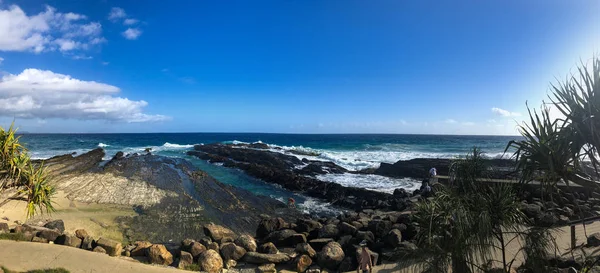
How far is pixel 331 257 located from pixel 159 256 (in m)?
4.81

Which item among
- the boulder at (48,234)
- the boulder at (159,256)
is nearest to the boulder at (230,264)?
the boulder at (159,256)

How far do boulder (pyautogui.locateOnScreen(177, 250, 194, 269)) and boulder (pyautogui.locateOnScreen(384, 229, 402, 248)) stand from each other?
18.9ft

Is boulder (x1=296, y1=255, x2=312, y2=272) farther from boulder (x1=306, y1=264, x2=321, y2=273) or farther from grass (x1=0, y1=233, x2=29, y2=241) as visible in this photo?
grass (x1=0, y1=233, x2=29, y2=241)

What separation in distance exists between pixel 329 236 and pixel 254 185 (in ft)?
47.1

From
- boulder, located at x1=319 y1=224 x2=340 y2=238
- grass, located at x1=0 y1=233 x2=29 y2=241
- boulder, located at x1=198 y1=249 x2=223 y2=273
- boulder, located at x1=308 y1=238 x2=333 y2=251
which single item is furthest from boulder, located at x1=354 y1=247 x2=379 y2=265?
grass, located at x1=0 y1=233 x2=29 y2=241

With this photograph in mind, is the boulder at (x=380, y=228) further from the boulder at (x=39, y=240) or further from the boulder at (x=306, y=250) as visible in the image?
the boulder at (x=39, y=240)

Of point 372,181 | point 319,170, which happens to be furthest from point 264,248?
point 319,170

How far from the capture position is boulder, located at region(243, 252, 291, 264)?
9.25 meters

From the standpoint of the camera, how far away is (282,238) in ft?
35.9

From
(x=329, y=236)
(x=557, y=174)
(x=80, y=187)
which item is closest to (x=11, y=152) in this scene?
(x=329, y=236)

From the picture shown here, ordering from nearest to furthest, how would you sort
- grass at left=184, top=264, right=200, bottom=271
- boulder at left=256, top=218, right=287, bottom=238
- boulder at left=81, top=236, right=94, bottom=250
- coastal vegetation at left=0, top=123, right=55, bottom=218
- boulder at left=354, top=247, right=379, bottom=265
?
coastal vegetation at left=0, top=123, right=55, bottom=218, grass at left=184, top=264, right=200, bottom=271, boulder at left=354, top=247, right=379, bottom=265, boulder at left=81, top=236, right=94, bottom=250, boulder at left=256, top=218, right=287, bottom=238

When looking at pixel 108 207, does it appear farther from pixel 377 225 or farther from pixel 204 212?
pixel 377 225

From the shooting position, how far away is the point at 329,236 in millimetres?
11148

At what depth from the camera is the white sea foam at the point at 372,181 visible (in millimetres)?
23344
